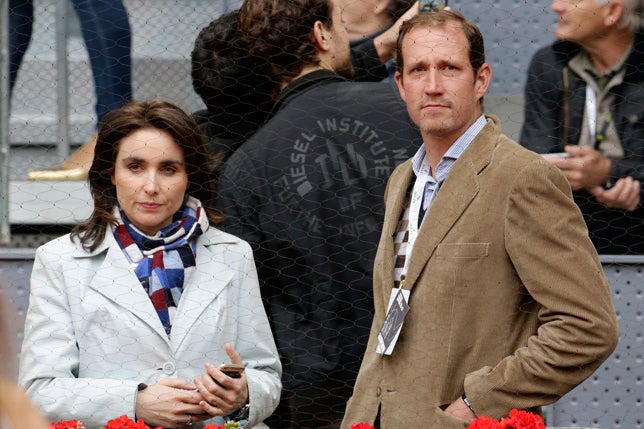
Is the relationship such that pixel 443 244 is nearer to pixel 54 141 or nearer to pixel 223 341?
pixel 223 341

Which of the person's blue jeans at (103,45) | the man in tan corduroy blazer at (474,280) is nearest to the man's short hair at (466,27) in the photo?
the man in tan corduroy blazer at (474,280)

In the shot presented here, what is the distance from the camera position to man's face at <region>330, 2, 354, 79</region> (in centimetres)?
384

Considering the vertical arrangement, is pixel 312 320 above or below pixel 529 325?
below

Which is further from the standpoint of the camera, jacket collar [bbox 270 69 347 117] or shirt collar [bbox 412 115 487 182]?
jacket collar [bbox 270 69 347 117]

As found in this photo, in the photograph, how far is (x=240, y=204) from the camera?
3.74 meters

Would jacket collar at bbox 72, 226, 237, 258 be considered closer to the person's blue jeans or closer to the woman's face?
the woman's face

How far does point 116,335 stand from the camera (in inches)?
131

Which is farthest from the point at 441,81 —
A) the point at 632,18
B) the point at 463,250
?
the point at 632,18

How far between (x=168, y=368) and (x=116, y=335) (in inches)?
6.6

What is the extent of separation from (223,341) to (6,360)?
2.07m

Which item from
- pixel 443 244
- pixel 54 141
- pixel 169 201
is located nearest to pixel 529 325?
pixel 443 244

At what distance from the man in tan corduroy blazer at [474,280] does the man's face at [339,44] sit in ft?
2.44

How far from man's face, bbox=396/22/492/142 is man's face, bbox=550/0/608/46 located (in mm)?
1062

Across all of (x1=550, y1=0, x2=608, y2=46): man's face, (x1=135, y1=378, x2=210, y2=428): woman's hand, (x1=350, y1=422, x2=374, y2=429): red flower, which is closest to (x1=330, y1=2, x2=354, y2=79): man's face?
(x1=550, y1=0, x2=608, y2=46): man's face
